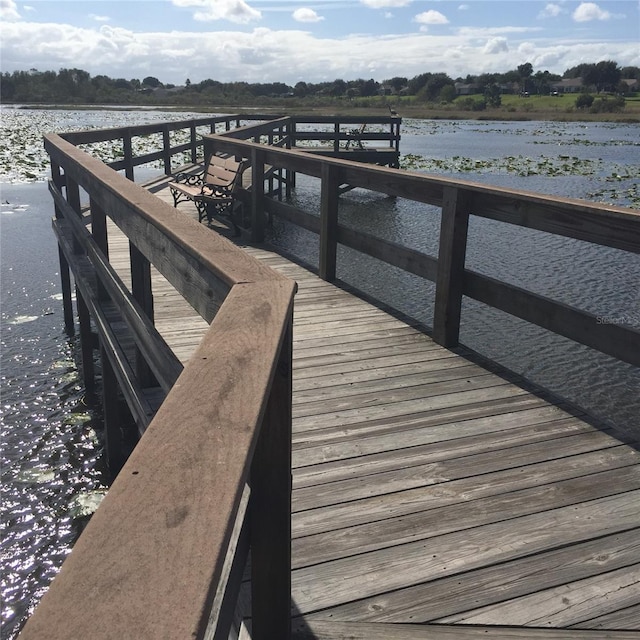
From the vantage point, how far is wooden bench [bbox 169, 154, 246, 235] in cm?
874

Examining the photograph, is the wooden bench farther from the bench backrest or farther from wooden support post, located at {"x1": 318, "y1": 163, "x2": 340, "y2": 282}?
wooden support post, located at {"x1": 318, "y1": 163, "x2": 340, "y2": 282}

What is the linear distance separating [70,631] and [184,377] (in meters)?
0.56

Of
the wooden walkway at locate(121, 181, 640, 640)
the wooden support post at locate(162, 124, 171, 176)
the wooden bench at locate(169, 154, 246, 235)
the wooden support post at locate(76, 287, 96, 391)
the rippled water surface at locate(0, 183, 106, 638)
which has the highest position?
the wooden support post at locate(162, 124, 171, 176)

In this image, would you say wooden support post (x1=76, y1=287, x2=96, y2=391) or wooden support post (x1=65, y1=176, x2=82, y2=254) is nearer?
wooden support post (x1=65, y1=176, x2=82, y2=254)

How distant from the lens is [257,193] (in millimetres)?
7531

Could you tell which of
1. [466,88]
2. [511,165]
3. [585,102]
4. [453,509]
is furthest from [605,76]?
[453,509]

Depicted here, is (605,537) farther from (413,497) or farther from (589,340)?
(589,340)

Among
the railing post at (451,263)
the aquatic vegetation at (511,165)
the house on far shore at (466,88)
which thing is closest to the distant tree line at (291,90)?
the house on far shore at (466,88)

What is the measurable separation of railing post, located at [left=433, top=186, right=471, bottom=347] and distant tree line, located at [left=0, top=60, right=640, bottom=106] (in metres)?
99.9

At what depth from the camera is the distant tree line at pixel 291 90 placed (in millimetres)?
112688

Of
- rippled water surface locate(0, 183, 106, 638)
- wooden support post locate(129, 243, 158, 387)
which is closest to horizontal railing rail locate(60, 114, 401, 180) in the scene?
rippled water surface locate(0, 183, 106, 638)

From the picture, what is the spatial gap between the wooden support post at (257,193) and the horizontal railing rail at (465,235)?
1.17 m

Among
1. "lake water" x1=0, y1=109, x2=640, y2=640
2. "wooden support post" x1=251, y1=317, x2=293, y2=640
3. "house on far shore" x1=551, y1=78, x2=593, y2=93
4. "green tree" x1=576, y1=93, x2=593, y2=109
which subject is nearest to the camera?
"wooden support post" x1=251, y1=317, x2=293, y2=640

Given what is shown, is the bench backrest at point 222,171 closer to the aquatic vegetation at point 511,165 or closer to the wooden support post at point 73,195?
the wooden support post at point 73,195
